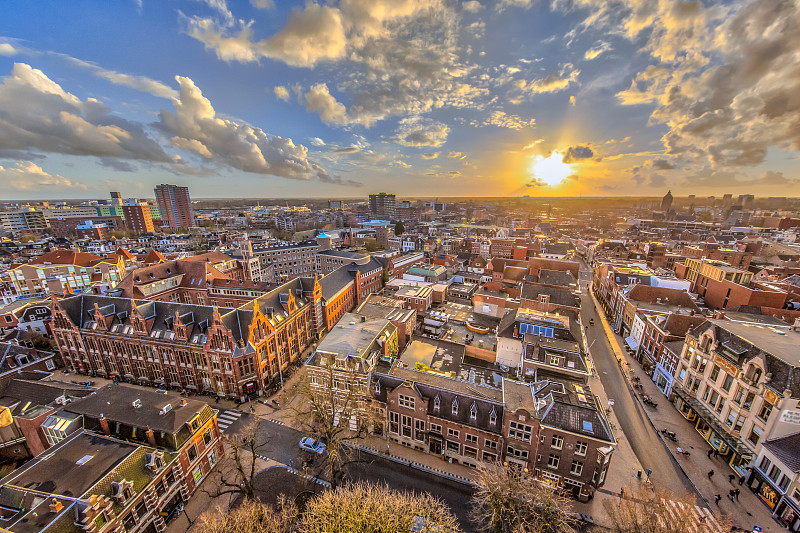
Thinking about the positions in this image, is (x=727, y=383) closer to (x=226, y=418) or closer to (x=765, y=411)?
(x=765, y=411)

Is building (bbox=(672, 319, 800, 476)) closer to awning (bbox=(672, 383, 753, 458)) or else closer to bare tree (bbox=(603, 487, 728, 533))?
awning (bbox=(672, 383, 753, 458))

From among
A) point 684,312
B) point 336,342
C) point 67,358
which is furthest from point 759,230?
point 67,358

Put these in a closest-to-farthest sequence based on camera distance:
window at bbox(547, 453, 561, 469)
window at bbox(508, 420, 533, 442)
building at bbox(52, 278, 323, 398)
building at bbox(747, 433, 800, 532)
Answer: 1. building at bbox(747, 433, 800, 532)
2. window at bbox(547, 453, 561, 469)
3. window at bbox(508, 420, 533, 442)
4. building at bbox(52, 278, 323, 398)

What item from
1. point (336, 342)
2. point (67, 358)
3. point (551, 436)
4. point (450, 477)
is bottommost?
point (450, 477)

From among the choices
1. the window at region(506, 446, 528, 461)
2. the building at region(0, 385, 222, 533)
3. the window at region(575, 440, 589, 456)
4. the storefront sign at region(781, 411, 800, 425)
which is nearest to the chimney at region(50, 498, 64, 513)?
the building at region(0, 385, 222, 533)

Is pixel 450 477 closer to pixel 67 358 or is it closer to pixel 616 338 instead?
pixel 616 338

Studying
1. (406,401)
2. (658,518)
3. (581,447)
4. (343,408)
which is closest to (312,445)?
(343,408)
